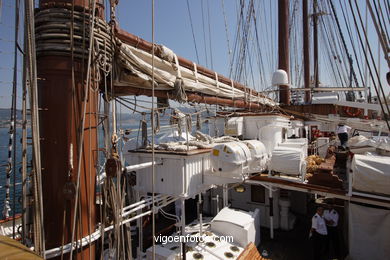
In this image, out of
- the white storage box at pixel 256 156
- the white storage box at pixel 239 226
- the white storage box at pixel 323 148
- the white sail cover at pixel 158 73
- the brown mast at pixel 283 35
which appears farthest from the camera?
the white storage box at pixel 323 148

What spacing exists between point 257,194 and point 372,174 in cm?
399

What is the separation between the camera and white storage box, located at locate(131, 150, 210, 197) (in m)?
5.32

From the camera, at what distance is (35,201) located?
7.13ft

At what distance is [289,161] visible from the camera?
20.9 feet

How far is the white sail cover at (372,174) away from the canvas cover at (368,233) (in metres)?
0.54

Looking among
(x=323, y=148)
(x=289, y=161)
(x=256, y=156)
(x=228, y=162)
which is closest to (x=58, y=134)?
(x=228, y=162)

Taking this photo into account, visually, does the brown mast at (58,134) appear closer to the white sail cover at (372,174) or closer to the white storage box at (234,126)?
the white sail cover at (372,174)

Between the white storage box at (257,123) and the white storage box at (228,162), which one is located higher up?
the white storage box at (257,123)

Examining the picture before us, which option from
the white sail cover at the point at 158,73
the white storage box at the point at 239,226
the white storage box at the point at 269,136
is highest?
the white sail cover at the point at 158,73

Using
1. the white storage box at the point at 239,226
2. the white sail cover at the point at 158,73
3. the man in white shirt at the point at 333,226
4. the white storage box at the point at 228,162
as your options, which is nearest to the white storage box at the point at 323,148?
the man in white shirt at the point at 333,226

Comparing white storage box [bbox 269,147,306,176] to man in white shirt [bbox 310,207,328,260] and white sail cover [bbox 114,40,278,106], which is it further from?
white sail cover [bbox 114,40,278,106]

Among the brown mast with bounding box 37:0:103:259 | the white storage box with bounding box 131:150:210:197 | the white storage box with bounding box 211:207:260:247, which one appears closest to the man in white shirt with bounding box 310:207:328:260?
the white storage box with bounding box 211:207:260:247

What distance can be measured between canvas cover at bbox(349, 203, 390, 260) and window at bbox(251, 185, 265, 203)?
10.0 ft

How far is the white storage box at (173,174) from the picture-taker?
17.5ft
